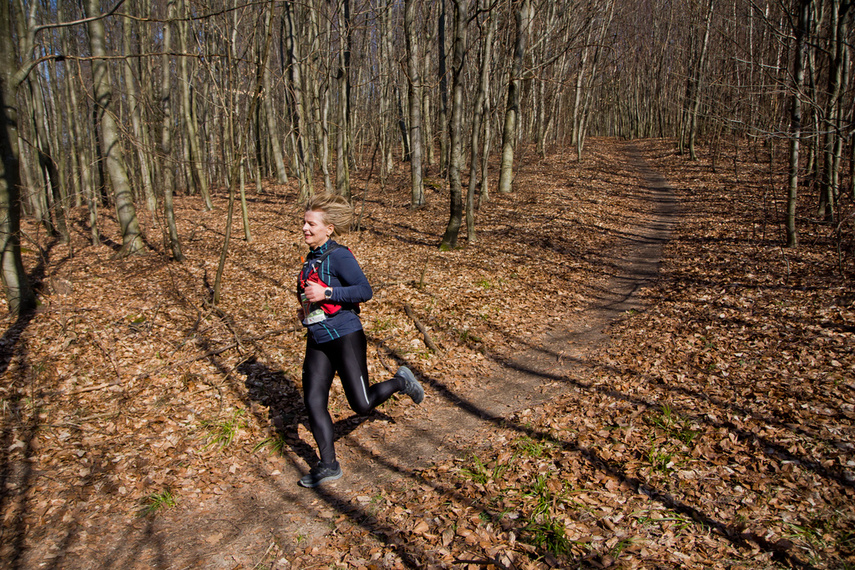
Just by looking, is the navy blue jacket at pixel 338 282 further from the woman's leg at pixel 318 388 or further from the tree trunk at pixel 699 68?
the tree trunk at pixel 699 68

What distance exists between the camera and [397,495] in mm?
3752

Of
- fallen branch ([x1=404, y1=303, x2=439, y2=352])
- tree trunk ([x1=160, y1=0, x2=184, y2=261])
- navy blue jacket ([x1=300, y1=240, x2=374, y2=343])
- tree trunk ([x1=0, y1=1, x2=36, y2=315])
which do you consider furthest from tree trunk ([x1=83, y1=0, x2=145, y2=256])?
navy blue jacket ([x1=300, y1=240, x2=374, y2=343])

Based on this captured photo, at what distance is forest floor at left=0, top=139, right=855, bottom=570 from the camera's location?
3189 millimetres

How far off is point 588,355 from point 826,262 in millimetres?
5782

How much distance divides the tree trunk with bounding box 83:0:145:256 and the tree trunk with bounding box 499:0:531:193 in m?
10.1

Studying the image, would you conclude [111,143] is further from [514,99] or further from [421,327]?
[514,99]

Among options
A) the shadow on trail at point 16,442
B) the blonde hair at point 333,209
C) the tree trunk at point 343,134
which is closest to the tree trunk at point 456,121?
the tree trunk at point 343,134

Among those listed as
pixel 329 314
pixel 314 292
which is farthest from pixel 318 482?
pixel 314 292

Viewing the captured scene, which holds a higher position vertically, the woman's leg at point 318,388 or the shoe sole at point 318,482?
the woman's leg at point 318,388

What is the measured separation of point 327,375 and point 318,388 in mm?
120

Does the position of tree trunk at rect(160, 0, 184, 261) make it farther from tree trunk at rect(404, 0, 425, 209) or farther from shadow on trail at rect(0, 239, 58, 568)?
tree trunk at rect(404, 0, 425, 209)

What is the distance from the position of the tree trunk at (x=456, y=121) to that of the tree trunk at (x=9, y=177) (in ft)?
23.7

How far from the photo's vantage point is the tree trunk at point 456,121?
974 cm

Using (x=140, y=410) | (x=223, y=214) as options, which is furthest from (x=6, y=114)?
(x=223, y=214)
